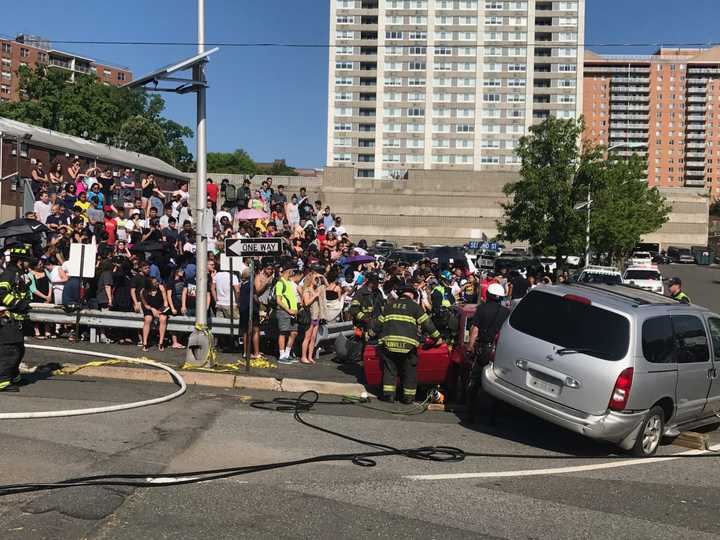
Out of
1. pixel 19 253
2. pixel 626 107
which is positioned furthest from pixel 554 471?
pixel 626 107

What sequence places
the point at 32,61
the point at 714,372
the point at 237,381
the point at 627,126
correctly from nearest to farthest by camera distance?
the point at 714,372
the point at 237,381
the point at 32,61
the point at 627,126

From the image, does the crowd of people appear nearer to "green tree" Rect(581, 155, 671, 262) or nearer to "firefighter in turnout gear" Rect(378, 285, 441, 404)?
"firefighter in turnout gear" Rect(378, 285, 441, 404)

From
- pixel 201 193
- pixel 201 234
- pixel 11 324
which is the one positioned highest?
pixel 201 193

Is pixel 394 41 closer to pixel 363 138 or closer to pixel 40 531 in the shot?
pixel 363 138

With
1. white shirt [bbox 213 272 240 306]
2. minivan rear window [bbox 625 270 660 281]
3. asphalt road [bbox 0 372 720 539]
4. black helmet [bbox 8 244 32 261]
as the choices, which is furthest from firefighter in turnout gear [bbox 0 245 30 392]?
minivan rear window [bbox 625 270 660 281]

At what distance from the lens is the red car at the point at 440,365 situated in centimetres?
1103

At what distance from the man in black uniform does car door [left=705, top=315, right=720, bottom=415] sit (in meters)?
2.45

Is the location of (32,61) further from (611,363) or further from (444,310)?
(611,363)

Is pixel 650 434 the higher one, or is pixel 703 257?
pixel 650 434

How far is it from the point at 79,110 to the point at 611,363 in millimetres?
74251

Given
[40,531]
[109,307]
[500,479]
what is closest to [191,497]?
[40,531]

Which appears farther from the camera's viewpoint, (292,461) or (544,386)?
(544,386)

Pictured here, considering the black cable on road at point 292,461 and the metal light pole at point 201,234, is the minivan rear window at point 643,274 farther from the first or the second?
the black cable on road at point 292,461

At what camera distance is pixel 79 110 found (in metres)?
74.1
